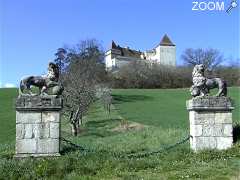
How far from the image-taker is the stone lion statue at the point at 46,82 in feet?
37.5

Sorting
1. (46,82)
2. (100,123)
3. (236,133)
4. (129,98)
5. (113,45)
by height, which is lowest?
(100,123)

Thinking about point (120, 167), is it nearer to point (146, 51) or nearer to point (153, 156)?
point (153, 156)

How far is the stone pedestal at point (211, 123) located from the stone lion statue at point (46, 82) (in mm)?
3931

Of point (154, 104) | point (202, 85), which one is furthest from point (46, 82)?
point (154, 104)

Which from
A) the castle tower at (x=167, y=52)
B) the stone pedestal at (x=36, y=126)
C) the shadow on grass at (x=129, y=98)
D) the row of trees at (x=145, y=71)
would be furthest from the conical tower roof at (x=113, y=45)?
the stone pedestal at (x=36, y=126)

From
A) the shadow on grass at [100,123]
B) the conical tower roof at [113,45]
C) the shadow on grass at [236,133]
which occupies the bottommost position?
the shadow on grass at [100,123]

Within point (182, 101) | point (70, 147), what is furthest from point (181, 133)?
point (182, 101)

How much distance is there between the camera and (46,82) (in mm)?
11555

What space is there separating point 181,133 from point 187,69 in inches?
2720

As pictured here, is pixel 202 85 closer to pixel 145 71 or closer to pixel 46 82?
pixel 46 82

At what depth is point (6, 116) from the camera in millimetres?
45625

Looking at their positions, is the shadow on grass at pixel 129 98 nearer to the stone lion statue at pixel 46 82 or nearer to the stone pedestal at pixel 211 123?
the stone pedestal at pixel 211 123

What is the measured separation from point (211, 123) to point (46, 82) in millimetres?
4863

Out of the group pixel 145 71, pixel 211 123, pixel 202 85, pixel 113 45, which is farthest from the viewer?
pixel 113 45
